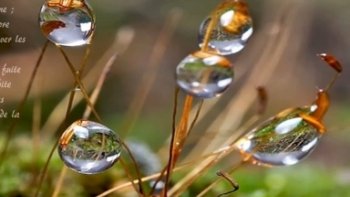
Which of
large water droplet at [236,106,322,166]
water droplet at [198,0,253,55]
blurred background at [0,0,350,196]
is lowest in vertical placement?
blurred background at [0,0,350,196]

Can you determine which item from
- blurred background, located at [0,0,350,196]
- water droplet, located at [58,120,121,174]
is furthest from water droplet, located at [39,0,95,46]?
blurred background, located at [0,0,350,196]

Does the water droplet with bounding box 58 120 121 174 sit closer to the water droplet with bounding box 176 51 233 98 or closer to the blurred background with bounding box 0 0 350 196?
the water droplet with bounding box 176 51 233 98

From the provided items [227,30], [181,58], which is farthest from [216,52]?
[181,58]

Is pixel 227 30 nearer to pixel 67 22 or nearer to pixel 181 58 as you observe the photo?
pixel 67 22

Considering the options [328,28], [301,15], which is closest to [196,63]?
[301,15]

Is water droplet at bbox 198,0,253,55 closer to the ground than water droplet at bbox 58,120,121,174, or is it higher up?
higher up

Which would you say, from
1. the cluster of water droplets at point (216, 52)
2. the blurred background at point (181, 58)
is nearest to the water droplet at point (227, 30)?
the cluster of water droplets at point (216, 52)

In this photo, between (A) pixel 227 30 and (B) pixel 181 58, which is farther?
(B) pixel 181 58

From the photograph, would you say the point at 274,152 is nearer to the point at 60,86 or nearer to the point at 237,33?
the point at 237,33
